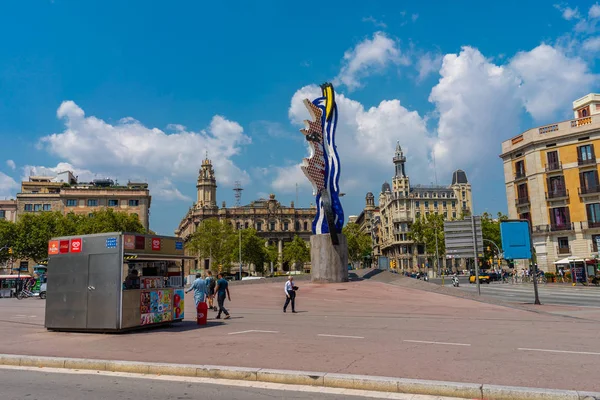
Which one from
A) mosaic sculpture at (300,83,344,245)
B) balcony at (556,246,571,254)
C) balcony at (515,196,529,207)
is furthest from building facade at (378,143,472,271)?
mosaic sculpture at (300,83,344,245)

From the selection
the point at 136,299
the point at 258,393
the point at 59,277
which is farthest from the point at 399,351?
the point at 59,277

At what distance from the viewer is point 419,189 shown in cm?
11806

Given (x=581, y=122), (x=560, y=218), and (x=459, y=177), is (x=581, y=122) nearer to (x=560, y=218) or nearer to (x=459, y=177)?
(x=560, y=218)

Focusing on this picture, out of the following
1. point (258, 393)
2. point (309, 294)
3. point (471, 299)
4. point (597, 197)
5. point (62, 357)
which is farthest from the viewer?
point (597, 197)

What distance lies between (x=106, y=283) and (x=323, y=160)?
2395 cm

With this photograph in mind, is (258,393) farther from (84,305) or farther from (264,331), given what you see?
(84,305)

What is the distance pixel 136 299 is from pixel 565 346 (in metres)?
11.1

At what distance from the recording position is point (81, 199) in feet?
277

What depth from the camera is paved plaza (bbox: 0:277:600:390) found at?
7532mm

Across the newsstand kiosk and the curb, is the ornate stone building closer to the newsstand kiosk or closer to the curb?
the newsstand kiosk

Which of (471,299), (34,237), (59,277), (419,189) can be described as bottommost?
(471,299)

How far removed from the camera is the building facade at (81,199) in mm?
82438

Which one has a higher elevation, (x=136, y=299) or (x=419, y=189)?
(x=419, y=189)

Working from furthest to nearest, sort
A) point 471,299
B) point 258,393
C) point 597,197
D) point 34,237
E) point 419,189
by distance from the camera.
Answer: point 419,189
point 34,237
point 597,197
point 471,299
point 258,393
